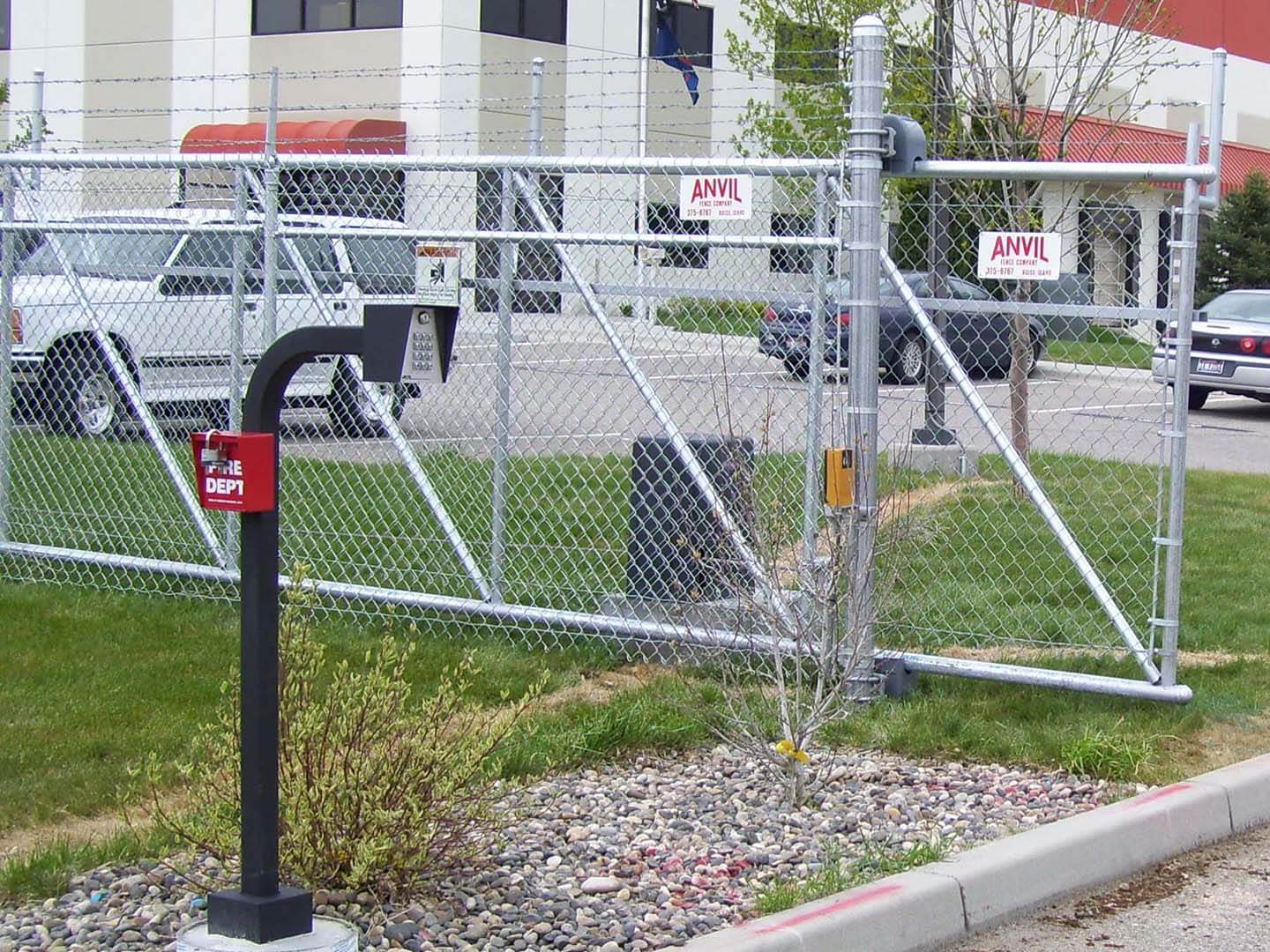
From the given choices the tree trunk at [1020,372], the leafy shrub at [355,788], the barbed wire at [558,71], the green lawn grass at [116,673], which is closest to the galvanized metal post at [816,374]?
the barbed wire at [558,71]

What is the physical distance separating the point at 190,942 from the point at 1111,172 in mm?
4108

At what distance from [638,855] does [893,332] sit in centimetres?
626

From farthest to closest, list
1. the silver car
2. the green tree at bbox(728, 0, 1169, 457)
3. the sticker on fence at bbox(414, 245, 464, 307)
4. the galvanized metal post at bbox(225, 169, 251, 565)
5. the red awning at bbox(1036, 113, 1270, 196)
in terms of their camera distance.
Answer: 1. the silver car
2. the red awning at bbox(1036, 113, 1270, 196)
3. the green tree at bbox(728, 0, 1169, 457)
4. the galvanized metal post at bbox(225, 169, 251, 565)
5. the sticker on fence at bbox(414, 245, 464, 307)

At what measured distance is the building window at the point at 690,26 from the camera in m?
31.6

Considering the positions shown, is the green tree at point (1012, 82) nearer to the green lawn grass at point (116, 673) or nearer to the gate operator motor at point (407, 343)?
the green lawn grass at point (116, 673)

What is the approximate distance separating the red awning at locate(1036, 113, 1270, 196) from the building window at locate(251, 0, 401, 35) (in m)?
13.3

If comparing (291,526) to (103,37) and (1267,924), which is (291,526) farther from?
(103,37)

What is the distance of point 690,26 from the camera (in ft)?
106

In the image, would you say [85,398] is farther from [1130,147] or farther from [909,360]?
[1130,147]

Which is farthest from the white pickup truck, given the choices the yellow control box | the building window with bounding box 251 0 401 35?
the building window with bounding box 251 0 401 35

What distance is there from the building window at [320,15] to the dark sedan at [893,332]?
55.5 ft

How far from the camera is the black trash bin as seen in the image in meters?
7.13

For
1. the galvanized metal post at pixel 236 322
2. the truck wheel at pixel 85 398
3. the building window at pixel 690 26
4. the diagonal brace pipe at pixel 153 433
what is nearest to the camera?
the galvanized metal post at pixel 236 322

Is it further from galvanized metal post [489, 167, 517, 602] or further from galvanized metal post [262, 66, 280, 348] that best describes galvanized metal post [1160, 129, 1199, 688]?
galvanized metal post [262, 66, 280, 348]
